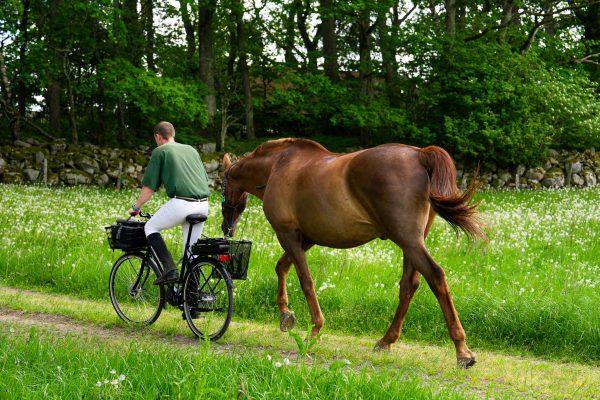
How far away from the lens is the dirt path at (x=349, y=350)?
591 centimetres

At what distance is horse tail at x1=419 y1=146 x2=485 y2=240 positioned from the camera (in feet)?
20.6

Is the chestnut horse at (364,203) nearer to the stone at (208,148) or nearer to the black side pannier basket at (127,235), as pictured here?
the black side pannier basket at (127,235)

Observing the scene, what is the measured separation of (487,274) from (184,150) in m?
5.07

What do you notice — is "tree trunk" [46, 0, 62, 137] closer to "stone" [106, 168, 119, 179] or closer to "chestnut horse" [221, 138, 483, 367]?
"stone" [106, 168, 119, 179]

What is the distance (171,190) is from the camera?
7.43 m

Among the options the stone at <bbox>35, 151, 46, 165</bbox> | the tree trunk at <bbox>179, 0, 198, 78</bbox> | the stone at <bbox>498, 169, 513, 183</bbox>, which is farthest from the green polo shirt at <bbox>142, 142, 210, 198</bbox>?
the stone at <bbox>498, 169, 513, 183</bbox>

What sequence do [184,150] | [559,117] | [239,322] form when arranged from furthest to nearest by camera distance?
[559,117] < [239,322] < [184,150]

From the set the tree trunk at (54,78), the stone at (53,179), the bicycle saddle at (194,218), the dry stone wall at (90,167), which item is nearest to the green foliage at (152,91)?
the tree trunk at (54,78)

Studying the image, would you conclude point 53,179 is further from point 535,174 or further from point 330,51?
point 535,174

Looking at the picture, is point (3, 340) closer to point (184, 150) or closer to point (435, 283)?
point (184, 150)

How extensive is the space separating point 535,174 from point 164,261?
21.9 metres

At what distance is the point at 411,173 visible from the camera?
21.0ft

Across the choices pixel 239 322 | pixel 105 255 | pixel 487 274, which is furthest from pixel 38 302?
pixel 487 274

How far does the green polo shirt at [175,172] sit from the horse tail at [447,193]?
2.57m
